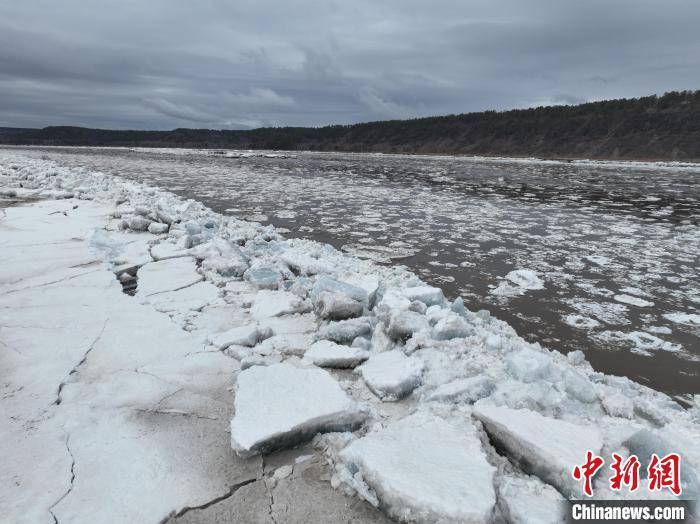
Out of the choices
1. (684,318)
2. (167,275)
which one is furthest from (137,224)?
(684,318)

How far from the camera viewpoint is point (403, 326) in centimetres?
235

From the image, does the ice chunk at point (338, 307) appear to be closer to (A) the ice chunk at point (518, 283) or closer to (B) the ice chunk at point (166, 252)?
(A) the ice chunk at point (518, 283)

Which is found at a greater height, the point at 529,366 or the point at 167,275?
the point at 529,366

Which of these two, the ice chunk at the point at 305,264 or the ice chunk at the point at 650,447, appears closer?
the ice chunk at the point at 650,447

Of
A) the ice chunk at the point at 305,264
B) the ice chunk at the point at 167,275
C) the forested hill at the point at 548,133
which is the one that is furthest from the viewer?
the forested hill at the point at 548,133

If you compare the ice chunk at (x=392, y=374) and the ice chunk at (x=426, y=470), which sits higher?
the ice chunk at (x=426, y=470)

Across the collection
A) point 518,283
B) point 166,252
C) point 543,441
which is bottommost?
point 518,283

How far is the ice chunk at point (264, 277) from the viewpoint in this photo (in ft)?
10.4

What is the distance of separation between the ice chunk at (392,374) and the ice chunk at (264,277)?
4.19ft

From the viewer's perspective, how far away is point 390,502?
128 centimetres

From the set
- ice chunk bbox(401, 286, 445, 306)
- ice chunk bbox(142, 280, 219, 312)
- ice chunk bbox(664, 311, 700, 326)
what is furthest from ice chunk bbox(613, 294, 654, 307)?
ice chunk bbox(142, 280, 219, 312)

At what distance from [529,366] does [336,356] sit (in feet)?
2.98

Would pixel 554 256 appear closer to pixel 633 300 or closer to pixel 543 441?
pixel 633 300

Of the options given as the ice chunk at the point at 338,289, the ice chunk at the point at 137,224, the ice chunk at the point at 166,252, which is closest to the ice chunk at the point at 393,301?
the ice chunk at the point at 338,289
